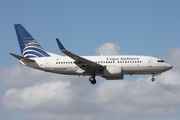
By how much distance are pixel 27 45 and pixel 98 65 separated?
1391 centimetres

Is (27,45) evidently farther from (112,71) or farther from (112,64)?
(112,71)

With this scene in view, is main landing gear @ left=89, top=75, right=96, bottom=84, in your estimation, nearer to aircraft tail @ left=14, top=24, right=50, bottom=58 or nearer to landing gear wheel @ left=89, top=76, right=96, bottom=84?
landing gear wheel @ left=89, top=76, right=96, bottom=84

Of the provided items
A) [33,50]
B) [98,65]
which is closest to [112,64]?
[98,65]

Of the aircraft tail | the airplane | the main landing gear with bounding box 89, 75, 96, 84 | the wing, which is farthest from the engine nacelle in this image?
the aircraft tail

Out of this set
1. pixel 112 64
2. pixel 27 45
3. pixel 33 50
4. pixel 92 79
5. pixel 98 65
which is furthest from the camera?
pixel 27 45

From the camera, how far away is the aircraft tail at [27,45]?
7725cm

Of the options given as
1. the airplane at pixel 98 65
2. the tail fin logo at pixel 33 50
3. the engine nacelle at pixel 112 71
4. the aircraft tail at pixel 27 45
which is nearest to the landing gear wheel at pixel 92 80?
the airplane at pixel 98 65

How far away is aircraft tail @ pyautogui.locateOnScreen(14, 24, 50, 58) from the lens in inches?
3041

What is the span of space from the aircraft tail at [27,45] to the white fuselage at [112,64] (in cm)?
205

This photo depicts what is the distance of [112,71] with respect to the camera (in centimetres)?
7200

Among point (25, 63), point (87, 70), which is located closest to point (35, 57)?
point (25, 63)

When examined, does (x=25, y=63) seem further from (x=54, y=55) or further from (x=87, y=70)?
(x=87, y=70)

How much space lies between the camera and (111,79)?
76.6 m

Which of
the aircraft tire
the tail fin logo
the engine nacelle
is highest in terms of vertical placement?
the tail fin logo
